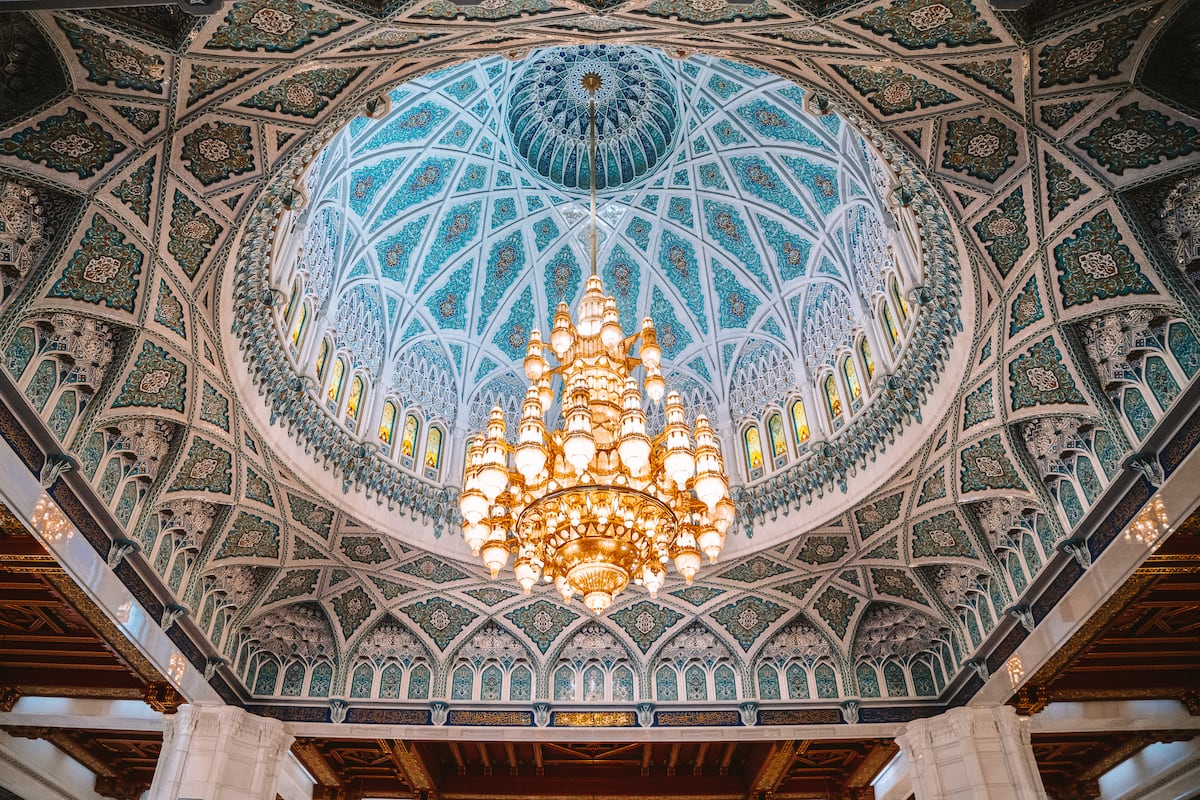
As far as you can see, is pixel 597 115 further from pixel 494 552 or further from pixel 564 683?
pixel 564 683

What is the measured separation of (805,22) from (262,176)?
549 centimetres

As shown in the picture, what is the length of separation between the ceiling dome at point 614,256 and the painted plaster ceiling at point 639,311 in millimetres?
202

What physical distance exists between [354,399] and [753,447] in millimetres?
6804

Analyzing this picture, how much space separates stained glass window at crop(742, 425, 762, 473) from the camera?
14.6 metres

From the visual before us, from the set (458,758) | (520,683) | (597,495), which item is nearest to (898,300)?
(597,495)

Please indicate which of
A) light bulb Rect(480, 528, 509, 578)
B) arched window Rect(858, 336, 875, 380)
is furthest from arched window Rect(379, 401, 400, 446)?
arched window Rect(858, 336, 875, 380)

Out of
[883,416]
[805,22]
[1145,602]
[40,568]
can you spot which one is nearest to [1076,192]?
[805,22]

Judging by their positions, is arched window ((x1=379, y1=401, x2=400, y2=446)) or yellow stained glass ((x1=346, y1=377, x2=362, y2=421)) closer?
yellow stained glass ((x1=346, y1=377, x2=362, y2=421))

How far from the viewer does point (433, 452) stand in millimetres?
14781

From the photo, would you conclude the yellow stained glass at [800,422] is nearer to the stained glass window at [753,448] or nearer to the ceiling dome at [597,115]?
the stained glass window at [753,448]

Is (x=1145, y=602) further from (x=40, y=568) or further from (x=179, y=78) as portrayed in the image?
(x=40, y=568)

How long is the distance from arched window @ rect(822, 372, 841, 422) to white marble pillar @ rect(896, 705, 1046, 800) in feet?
16.0

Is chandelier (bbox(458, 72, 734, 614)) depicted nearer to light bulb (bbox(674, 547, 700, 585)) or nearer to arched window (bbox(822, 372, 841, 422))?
light bulb (bbox(674, 547, 700, 585))

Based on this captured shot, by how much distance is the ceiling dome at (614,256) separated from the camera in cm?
1289
